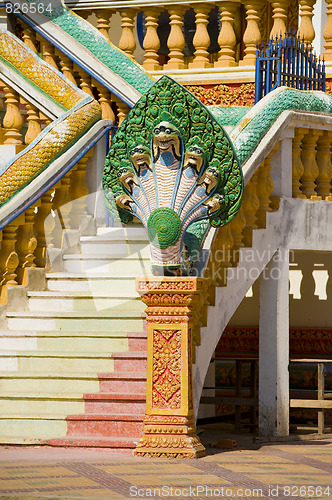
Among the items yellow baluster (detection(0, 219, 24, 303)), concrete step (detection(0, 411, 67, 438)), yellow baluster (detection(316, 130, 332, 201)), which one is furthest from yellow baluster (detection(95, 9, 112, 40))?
concrete step (detection(0, 411, 67, 438))

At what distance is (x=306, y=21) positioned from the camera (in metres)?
12.3

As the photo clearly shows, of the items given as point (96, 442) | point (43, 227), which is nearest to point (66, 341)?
point (96, 442)

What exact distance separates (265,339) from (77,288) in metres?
1.69

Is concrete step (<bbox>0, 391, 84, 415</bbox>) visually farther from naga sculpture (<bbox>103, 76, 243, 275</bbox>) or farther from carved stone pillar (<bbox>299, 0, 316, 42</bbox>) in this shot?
carved stone pillar (<bbox>299, 0, 316, 42</bbox>)

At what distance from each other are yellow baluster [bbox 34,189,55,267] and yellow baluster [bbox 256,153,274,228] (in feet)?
6.10

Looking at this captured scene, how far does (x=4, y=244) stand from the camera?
1047 centimetres

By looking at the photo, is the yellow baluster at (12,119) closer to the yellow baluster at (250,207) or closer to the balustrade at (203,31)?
the balustrade at (203,31)

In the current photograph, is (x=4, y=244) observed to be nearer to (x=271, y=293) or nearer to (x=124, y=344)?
(x=124, y=344)

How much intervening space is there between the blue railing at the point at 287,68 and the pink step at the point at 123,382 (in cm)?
311

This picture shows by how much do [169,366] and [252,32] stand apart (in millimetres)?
4965

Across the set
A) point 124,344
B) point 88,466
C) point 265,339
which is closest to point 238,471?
point 88,466

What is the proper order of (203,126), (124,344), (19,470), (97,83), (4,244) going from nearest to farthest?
(19,470)
(203,126)
(124,344)
(4,244)
(97,83)

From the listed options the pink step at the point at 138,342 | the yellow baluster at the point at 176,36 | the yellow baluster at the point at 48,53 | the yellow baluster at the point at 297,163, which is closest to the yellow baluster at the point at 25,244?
the pink step at the point at 138,342

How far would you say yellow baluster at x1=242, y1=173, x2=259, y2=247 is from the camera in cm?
1020
